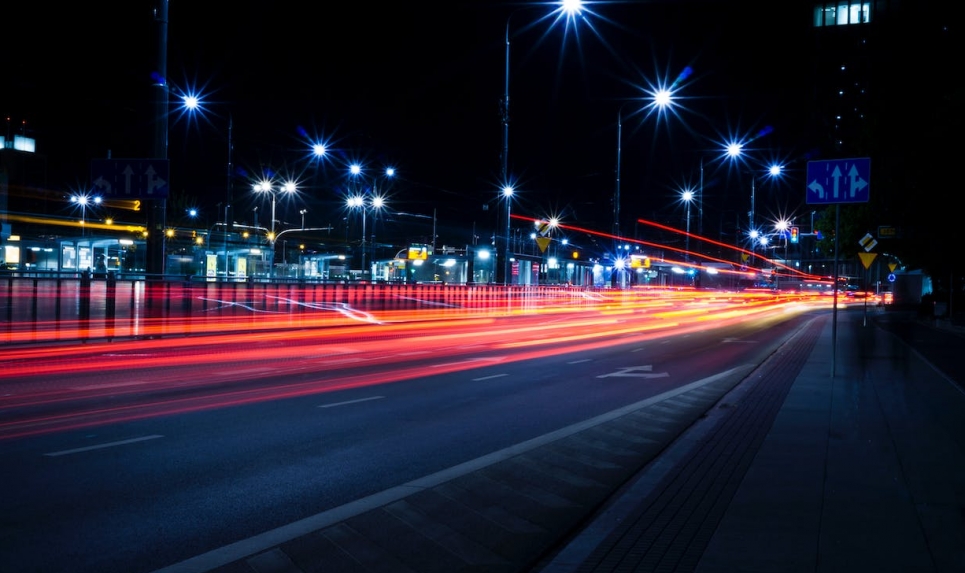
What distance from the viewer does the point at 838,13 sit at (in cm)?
10212

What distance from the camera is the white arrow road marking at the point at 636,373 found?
1712 centimetres

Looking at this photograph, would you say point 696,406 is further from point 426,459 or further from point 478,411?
point 426,459

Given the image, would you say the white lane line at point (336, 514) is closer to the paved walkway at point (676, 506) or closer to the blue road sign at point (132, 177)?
the paved walkway at point (676, 506)

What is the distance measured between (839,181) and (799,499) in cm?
1005

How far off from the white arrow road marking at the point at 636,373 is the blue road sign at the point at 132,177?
10441 mm

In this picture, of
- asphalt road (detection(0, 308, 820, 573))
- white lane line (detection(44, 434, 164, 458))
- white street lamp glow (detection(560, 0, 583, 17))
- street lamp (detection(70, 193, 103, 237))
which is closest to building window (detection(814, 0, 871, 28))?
street lamp (detection(70, 193, 103, 237))

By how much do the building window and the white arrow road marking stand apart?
97.2 m

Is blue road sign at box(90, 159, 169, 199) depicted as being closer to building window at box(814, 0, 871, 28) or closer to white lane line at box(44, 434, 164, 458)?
white lane line at box(44, 434, 164, 458)

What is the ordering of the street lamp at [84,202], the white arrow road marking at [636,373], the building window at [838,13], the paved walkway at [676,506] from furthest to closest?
the building window at [838,13] < the street lamp at [84,202] < the white arrow road marking at [636,373] < the paved walkway at [676,506]

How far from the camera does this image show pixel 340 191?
171 ft

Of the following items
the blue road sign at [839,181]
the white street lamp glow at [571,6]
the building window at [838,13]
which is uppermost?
the building window at [838,13]

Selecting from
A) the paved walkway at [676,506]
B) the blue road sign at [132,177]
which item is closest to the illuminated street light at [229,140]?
the blue road sign at [132,177]

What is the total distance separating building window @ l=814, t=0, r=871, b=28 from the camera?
101188 millimetres

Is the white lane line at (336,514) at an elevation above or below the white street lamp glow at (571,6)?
below
